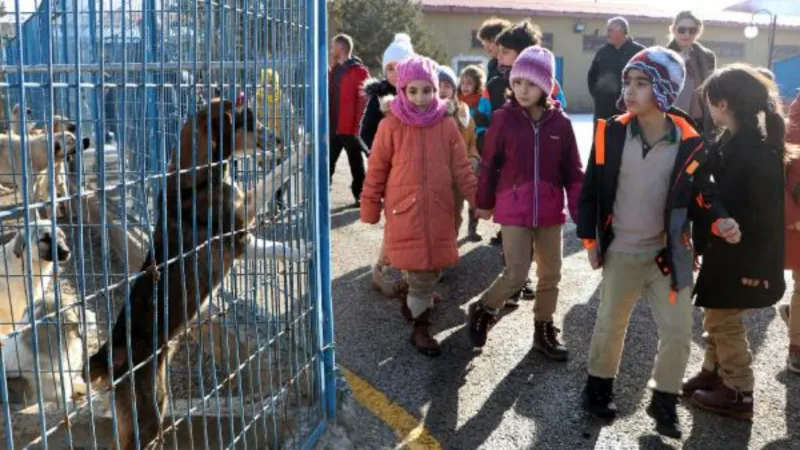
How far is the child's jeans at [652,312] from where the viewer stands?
3.70m

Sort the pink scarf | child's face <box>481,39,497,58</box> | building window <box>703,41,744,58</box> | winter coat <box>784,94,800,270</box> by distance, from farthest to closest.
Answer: building window <box>703,41,744,58</box> < child's face <box>481,39,497,58</box> < the pink scarf < winter coat <box>784,94,800,270</box>

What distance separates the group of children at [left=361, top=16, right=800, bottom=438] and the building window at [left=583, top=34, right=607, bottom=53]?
1197 inches

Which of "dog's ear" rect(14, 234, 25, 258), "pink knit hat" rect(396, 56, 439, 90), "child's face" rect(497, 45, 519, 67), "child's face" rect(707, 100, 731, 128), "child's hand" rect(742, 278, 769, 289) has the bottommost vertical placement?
"child's hand" rect(742, 278, 769, 289)

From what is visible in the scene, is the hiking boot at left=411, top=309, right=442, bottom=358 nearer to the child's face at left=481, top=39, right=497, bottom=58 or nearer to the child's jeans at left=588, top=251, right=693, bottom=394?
the child's jeans at left=588, top=251, right=693, bottom=394

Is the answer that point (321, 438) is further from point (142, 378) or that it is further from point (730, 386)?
point (730, 386)

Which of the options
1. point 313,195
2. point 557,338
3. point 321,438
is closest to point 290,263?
point 313,195

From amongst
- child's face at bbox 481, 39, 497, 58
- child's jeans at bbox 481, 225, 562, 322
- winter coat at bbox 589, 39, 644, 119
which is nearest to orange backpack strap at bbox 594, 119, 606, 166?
child's jeans at bbox 481, 225, 562, 322

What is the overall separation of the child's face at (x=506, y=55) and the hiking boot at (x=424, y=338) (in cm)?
246

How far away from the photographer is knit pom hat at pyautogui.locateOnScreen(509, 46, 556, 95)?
4391 millimetres

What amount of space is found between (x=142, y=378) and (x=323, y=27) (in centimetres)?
163

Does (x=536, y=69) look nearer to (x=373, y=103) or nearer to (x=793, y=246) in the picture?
(x=793, y=246)

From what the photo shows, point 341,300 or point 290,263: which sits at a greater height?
point 290,263

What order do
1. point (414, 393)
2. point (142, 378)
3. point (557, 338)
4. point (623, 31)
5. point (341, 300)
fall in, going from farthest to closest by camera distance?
point (623, 31), point (341, 300), point (557, 338), point (414, 393), point (142, 378)

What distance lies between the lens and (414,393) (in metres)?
4.20
